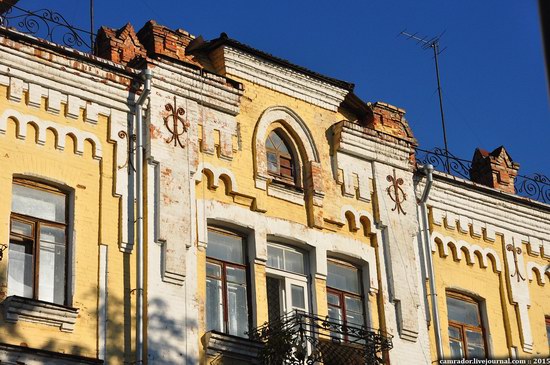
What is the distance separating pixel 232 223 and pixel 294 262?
113 cm

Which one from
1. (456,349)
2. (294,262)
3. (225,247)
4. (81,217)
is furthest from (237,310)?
(456,349)

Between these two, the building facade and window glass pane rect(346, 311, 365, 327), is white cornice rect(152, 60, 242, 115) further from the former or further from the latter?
window glass pane rect(346, 311, 365, 327)

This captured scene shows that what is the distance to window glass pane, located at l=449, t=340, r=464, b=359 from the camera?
15063 mm

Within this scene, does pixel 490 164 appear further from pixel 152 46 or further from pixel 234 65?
pixel 152 46

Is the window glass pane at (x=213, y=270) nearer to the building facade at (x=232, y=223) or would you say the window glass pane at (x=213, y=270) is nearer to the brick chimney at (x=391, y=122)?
the building facade at (x=232, y=223)

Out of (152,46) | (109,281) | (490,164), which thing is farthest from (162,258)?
(490,164)

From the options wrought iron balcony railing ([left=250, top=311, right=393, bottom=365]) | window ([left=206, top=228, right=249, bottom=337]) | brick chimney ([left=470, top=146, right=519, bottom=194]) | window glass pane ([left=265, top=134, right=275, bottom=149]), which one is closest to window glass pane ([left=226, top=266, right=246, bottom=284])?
window ([left=206, top=228, right=249, bottom=337])

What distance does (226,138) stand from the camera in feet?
45.3

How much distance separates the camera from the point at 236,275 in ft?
43.6

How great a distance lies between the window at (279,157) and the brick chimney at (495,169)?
155 inches

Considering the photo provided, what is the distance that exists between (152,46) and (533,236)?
711 centimetres

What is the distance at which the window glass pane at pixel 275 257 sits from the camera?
1372 centimetres

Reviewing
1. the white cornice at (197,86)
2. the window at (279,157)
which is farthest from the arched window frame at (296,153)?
the white cornice at (197,86)

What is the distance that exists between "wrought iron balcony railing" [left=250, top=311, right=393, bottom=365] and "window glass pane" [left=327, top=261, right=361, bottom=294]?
66cm
